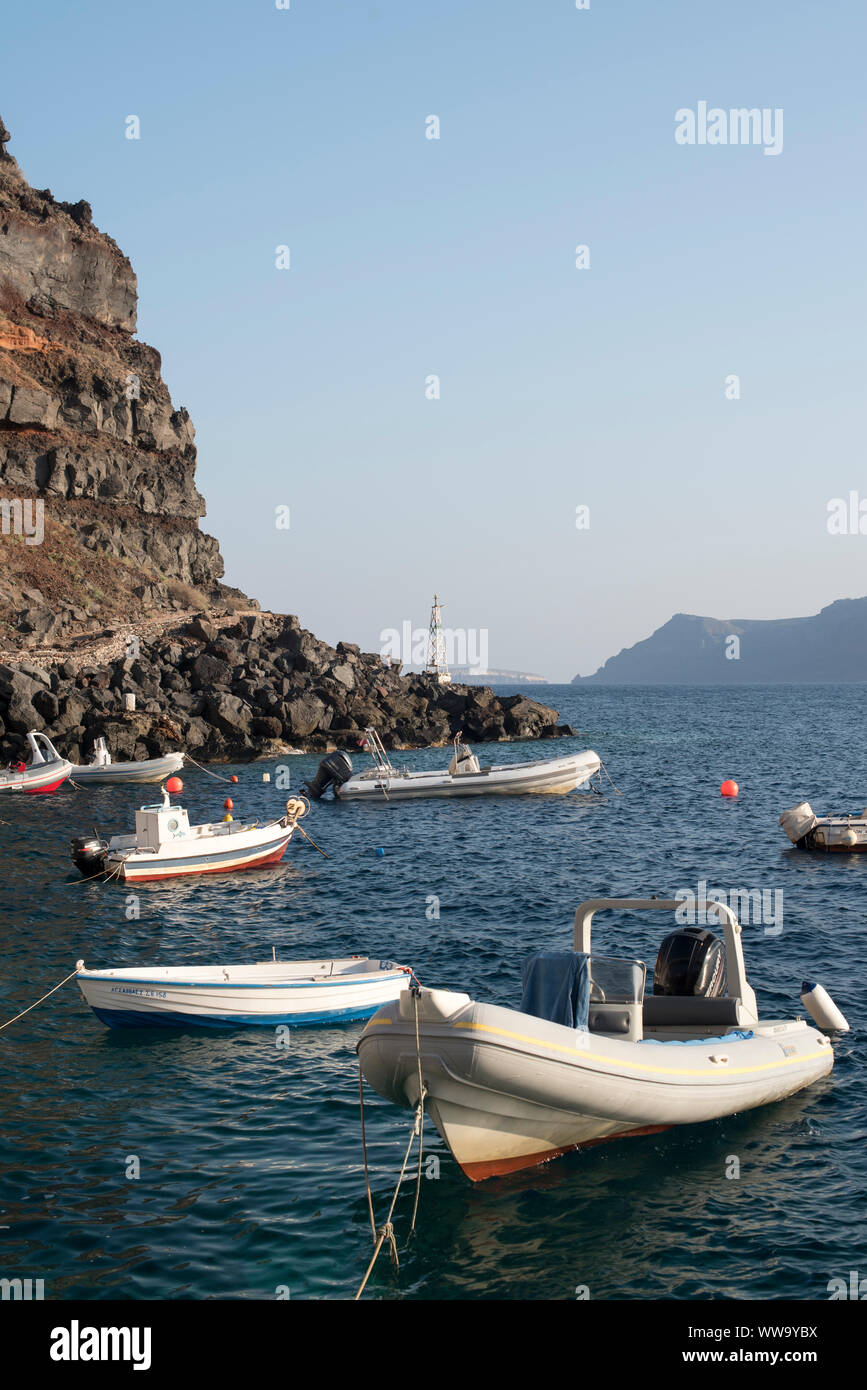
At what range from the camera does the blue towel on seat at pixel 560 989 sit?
471 inches

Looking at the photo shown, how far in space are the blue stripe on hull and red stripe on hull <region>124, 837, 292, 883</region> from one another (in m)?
11.7

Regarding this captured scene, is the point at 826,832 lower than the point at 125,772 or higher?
lower

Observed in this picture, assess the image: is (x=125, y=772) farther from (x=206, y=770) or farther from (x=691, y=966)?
(x=691, y=966)

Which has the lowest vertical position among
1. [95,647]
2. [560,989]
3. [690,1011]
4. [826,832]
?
[826,832]

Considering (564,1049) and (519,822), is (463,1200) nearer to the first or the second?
(564,1049)

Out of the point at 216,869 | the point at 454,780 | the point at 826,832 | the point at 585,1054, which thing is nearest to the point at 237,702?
the point at 454,780

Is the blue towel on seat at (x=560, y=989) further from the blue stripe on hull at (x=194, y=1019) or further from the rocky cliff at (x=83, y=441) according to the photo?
the rocky cliff at (x=83, y=441)

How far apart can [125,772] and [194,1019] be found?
34.2 meters

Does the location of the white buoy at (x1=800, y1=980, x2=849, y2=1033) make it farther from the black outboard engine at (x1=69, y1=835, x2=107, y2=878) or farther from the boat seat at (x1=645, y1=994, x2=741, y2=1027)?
the black outboard engine at (x1=69, y1=835, x2=107, y2=878)

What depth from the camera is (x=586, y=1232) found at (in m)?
10.5

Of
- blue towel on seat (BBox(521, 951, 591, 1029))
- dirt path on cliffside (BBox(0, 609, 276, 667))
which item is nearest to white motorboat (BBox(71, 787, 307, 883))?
blue towel on seat (BBox(521, 951, 591, 1029))

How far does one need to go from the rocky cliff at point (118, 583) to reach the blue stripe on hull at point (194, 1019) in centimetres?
3920

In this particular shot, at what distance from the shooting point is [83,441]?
96625 mm

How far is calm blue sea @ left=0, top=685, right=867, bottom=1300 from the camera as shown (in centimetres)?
990
